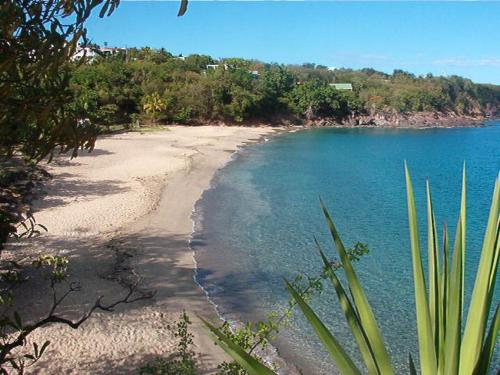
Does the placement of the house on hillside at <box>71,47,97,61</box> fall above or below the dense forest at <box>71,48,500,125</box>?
below

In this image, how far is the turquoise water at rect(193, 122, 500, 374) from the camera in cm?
895

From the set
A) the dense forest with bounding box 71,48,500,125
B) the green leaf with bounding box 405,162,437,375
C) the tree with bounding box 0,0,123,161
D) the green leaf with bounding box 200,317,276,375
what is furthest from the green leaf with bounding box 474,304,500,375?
the dense forest with bounding box 71,48,500,125

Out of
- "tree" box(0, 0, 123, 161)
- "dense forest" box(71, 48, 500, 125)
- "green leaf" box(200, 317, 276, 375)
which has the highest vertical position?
"dense forest" box(71, 48, 500, 125)

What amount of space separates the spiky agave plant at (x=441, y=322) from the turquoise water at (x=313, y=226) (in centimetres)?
571

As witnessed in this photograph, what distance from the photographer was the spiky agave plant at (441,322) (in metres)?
1.63

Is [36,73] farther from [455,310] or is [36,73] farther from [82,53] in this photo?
[455,310]

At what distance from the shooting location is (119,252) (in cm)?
1125

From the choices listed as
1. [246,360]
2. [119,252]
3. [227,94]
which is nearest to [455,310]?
[246,360]

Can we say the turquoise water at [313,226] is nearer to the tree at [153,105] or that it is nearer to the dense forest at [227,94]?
the tree at [153,105]

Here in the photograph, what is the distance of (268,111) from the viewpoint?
58.2 m

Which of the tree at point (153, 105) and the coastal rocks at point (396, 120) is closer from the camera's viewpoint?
the tree at point (153, 105)

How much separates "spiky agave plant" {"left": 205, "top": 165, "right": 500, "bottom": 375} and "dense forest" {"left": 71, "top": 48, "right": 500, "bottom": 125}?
32136 millimetres

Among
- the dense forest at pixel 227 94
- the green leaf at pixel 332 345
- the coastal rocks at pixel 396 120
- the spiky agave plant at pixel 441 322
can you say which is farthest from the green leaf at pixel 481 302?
the coastal rocks at pixel 396 120

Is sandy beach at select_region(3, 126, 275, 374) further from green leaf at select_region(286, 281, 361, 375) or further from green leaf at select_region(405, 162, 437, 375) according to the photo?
green leaf at select_region(405, 162, 437, 375)
